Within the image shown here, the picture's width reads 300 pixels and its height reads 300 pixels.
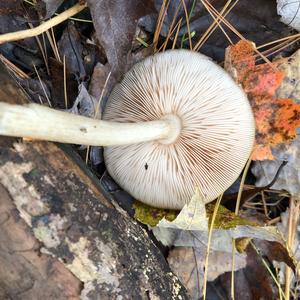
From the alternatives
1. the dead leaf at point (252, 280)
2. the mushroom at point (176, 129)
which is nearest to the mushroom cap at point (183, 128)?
the mushroom at point (176, 129)

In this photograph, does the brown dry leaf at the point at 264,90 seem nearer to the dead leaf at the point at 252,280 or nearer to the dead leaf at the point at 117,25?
the dead leaf at the point at 117,25

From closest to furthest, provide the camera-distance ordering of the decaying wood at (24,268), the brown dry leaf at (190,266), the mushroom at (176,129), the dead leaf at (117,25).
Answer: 1. the decaying wood at (24,268)
2. the mushroom at (176,129)
3. the dead leaf at (117,25)
4. the brown dry leaf at (190,266)

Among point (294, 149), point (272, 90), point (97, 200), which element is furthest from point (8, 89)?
point (294, 149)

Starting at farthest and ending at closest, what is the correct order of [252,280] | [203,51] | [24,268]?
1. [252,280]
2. [203,51]
3. [24,268]

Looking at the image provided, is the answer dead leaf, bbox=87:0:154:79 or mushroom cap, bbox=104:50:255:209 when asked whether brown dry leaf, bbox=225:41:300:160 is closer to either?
mushroom cap, bbox=104:50:255:209

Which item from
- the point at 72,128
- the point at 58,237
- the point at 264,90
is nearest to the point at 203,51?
the point at 264,90

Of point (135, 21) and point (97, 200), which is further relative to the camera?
point (135, 21)

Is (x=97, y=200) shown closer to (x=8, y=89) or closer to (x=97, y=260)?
(x=97, y=260)

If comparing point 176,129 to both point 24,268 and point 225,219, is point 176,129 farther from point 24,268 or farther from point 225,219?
point 24,268
